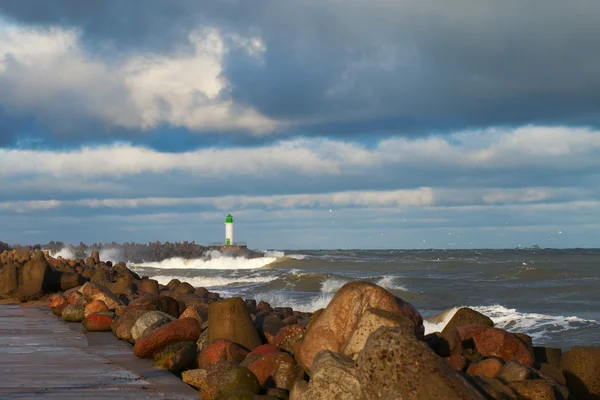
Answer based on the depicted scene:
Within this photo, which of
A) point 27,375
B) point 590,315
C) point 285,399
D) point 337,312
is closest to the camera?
point 285,399

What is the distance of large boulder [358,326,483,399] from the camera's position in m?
5.00

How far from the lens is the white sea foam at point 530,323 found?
17.2 m

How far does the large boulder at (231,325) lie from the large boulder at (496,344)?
9.15 feet

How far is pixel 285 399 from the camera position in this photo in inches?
294

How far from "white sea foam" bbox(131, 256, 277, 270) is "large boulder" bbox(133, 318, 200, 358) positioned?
2151 inches

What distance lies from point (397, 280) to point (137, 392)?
1134 inches

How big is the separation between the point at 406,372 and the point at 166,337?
618 centimetres

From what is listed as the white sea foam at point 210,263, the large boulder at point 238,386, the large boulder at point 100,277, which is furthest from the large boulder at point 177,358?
the white sea foam at point 210,263

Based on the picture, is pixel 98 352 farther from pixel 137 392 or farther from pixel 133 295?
pixel 133 295

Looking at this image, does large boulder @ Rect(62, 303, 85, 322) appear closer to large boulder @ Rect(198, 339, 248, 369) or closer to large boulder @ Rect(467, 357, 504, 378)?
large boulder @ Rect(198, 339, 248, 369)

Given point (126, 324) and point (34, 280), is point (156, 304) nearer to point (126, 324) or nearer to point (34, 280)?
point (126, 324)

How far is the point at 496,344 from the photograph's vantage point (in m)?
9.19

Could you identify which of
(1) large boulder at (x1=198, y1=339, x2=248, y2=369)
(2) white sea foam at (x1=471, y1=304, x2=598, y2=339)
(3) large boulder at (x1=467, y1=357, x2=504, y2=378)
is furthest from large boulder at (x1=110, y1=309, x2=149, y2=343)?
(2) white sea foam at (x1=471, y1=304, x2=598, y2=339)

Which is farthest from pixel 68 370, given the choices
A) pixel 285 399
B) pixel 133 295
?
pixel 133 295
